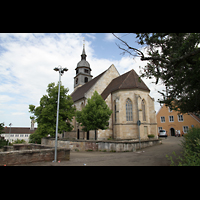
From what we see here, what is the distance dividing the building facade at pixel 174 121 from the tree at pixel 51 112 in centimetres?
2813

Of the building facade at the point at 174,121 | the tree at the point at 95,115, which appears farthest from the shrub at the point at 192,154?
the building facade at the point at 174,121

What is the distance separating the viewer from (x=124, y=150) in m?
13.2

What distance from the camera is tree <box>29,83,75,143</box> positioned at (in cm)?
1853

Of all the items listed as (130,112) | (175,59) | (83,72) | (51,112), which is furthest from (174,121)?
(175,59)

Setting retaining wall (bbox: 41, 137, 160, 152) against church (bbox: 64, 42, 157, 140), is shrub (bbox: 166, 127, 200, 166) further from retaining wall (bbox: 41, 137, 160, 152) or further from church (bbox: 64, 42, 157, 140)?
church (bbox: 64, 42, 157, 140)

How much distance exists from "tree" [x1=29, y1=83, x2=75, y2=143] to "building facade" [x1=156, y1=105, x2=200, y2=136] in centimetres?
2813

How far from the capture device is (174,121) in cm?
3722

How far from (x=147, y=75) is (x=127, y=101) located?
16504mm

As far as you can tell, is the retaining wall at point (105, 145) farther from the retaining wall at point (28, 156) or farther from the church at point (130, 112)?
the retaining wall at point (28, 156)
